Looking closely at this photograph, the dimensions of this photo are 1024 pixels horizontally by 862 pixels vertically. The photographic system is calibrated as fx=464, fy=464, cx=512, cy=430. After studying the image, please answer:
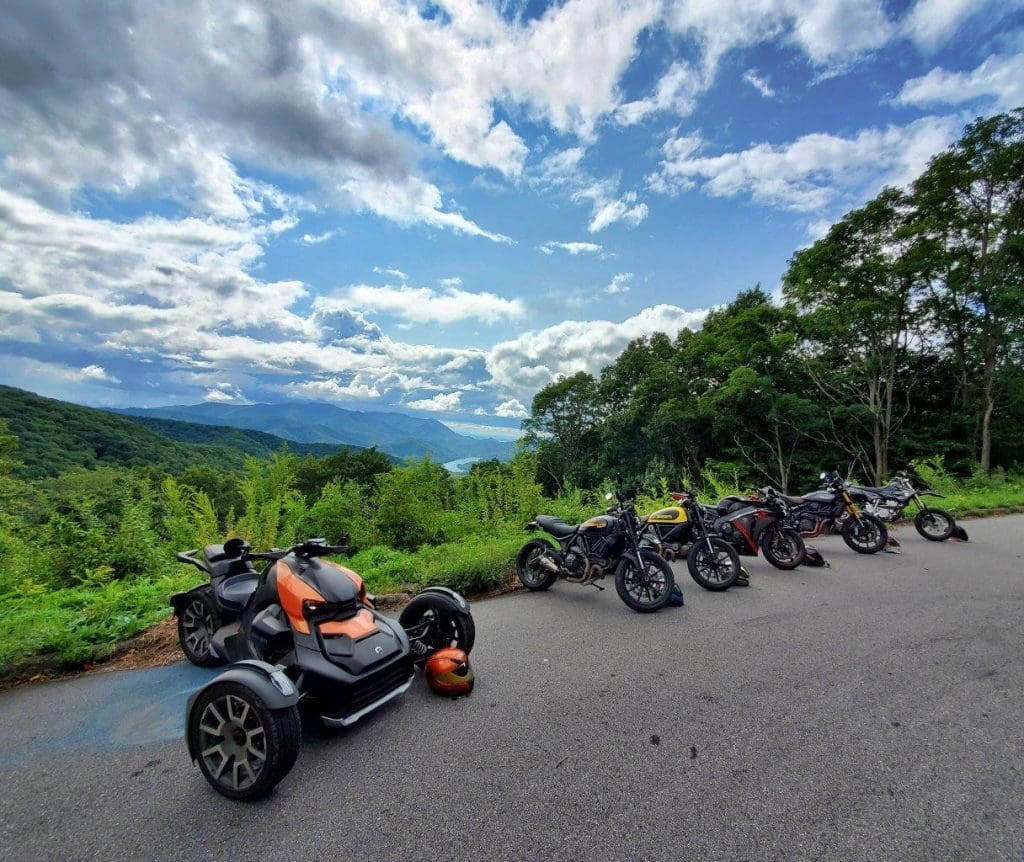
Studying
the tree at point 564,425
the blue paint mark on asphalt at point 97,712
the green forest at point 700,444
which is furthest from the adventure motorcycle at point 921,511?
the tree at point 564,425

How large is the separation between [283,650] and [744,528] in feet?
17.8

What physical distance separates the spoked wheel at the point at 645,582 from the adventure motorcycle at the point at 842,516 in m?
3.34

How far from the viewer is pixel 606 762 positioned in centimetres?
222

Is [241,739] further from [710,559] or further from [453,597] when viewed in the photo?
[710,559]

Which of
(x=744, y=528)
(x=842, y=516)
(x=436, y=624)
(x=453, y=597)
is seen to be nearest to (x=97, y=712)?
(x=436, y=624)

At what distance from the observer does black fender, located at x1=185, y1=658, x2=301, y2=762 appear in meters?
2.06

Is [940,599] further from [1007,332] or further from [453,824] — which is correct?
[1007,332]

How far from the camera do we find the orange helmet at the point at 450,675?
2.85 metres

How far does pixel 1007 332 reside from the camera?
50.0 ft

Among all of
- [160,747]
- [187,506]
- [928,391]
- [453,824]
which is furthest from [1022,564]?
[928,391]

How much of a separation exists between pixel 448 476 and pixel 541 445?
66.4 feet

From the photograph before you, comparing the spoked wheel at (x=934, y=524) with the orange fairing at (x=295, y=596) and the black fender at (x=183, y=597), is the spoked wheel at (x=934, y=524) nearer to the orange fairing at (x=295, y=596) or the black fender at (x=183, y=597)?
the orange fairing at (x=295, y=596)

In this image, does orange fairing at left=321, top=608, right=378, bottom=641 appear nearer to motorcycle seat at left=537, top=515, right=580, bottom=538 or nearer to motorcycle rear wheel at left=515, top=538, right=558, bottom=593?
motorcycle rear wheel at left=515, top=538, right=558, bottom=593

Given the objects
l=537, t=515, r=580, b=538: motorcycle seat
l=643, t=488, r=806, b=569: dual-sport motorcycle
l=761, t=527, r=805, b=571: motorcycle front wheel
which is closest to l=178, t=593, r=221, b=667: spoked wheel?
l=537, t=515, r=580, b=538: motorcycle seat
